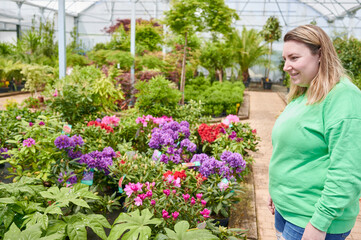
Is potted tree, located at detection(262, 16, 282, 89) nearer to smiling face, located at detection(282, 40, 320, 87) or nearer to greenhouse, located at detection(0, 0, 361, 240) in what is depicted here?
greenhouse, located at detection(0, 0, 361, 240)

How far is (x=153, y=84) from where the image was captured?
4527 mm

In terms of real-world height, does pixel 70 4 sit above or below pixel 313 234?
above

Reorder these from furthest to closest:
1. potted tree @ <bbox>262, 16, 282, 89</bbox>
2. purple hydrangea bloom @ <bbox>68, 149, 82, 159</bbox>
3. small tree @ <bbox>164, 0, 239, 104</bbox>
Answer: potted tree @ <bbox>262, 16, 282, 89</bbox> < small tree @ <bbox>164, 0, 239, 104</bbox> < purple hydrangea bloom @ <bbox>68, 149, 82, 159</bbox>

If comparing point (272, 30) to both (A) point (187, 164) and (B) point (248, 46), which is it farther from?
(A) point (187, 164)

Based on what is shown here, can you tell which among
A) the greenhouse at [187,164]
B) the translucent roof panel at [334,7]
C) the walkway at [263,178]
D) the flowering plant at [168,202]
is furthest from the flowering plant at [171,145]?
A: the translucent roof panel at [334,7]

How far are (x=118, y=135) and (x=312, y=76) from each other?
8.58 feet

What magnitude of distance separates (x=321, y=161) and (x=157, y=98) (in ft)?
11.4

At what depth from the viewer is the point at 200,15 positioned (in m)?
6.59

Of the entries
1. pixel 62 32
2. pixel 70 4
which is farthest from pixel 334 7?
pixel 62 32

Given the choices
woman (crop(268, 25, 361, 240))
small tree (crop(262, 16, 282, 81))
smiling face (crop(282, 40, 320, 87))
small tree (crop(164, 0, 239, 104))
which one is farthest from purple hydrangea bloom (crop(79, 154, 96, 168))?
small tree (crop(262, 16, 282, 81))

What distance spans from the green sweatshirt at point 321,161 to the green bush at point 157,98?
3107 mm

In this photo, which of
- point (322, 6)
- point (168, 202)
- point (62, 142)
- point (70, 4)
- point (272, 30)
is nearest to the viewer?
point (168, 202)

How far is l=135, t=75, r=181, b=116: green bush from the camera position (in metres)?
4.38

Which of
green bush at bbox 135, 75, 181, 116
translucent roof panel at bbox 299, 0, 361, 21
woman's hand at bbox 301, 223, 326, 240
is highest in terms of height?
translucent roof panel at bbox 299, 0, 361, 21
